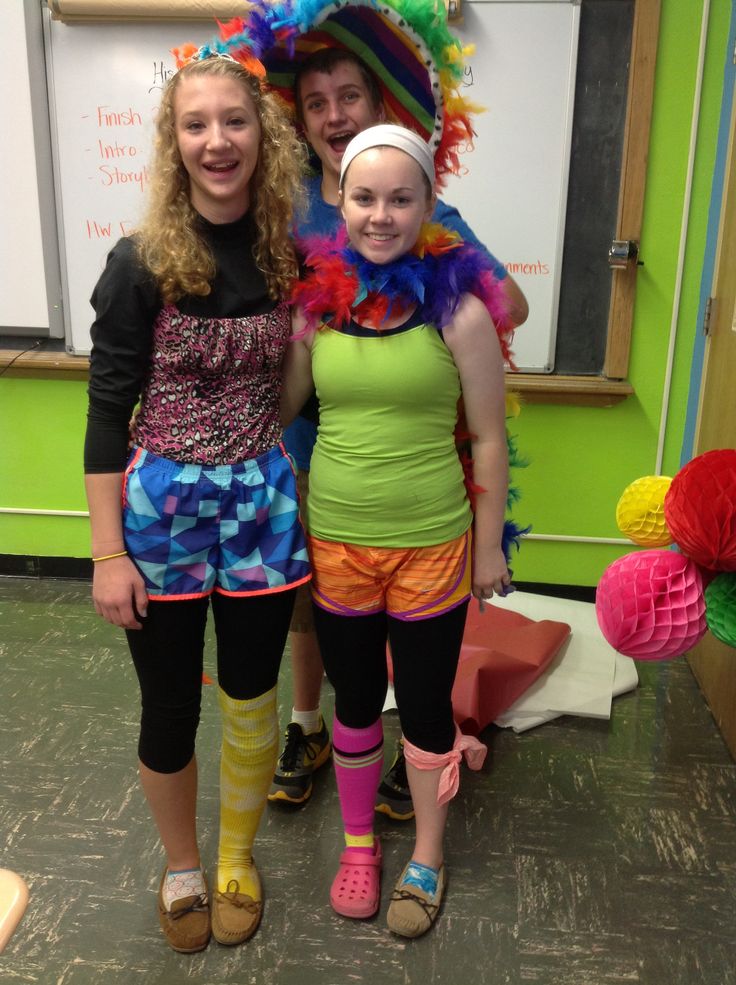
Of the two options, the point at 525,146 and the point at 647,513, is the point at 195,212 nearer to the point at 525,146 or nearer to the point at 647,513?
the point at 647,513

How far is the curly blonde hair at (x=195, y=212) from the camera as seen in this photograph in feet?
3.99

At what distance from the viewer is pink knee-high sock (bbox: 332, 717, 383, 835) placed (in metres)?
1.56

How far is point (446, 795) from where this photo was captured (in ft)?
5.03

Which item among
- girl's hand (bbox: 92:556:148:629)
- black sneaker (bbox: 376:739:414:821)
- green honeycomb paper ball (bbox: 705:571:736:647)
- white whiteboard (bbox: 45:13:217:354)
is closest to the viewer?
green honeycomb paper ball (bbox: 705:571:736:647)

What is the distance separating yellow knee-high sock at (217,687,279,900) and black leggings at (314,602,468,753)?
137mm

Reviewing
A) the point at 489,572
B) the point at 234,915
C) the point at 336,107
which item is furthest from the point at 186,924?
the point at 336,107

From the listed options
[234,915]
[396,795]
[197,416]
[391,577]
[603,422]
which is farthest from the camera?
[603,422]

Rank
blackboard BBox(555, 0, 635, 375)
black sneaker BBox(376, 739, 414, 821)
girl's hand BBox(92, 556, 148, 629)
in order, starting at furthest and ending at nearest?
blackboard BBox(555, 0, 635, 375) < black sneaker BBox(376, 739, 414, 821) < girl's hand BBox(92, 556, 148, 629)

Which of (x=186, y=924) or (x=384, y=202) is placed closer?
(x=384, y=202)

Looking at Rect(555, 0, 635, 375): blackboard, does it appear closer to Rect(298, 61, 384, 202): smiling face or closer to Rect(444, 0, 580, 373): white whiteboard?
Rect(444, 0, 580, 373): white whiteboard

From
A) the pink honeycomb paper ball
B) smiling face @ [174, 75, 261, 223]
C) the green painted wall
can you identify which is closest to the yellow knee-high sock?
the pink honeycomb paper ball

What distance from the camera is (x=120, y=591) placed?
1283mm

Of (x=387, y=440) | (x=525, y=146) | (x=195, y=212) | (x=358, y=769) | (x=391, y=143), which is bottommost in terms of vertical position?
(x=358, y=769)

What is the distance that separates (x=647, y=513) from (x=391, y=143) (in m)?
0.68
